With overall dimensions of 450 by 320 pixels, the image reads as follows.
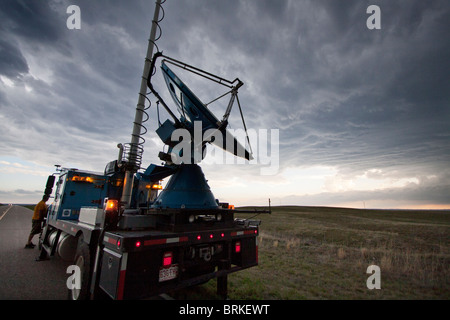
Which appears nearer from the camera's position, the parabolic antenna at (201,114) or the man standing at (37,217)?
the parabolic antenna at (201,114)

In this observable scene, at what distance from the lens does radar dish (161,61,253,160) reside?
19.3ft

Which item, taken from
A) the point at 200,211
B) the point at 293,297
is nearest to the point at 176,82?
the point at 200,211

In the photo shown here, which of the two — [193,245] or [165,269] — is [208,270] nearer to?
[193,245]

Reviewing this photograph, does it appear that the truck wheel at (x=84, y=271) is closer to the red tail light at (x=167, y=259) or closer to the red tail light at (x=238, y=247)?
the red tail light at (x=167, y=259)

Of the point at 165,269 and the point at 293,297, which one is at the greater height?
the point at 165,269

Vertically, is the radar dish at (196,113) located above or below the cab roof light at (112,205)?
above

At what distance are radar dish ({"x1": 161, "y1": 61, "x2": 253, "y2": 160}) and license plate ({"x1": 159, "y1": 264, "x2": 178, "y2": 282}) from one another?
3467mm

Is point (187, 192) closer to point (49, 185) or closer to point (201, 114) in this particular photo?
point (201, 114)

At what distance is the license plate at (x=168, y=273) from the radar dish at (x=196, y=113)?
3467mm

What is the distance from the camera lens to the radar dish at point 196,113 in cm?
587

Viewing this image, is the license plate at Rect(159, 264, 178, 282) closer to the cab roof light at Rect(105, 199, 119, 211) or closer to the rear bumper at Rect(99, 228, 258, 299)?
the rear bumper at Rect(99, 228, 258, 299)

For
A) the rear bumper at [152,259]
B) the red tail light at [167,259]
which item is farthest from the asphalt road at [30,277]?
the red tail light at [167,259]
